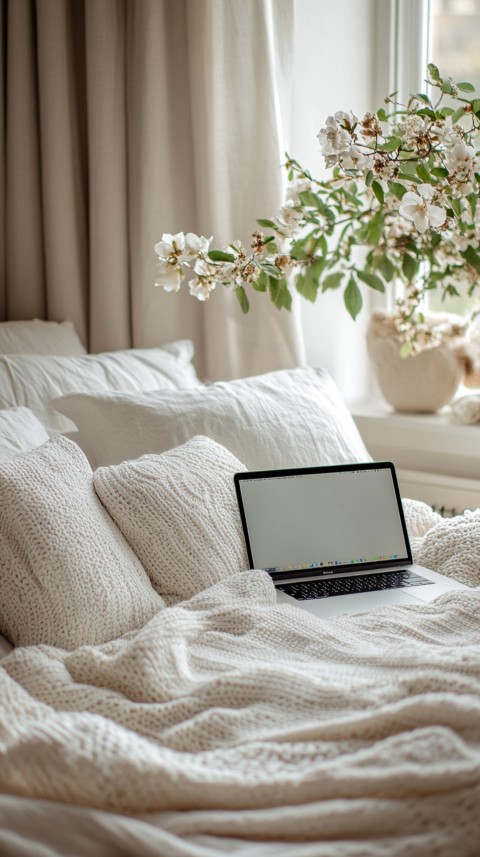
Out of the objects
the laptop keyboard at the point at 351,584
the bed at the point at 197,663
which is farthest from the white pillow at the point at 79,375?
the laptop keyboard at the point at 351,584

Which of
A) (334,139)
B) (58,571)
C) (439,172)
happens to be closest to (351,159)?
(334,139)

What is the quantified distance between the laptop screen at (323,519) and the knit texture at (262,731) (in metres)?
0.28

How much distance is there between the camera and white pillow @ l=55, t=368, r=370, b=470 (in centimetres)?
164

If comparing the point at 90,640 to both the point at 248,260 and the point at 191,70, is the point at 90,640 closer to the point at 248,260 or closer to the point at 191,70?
the point at 248,260

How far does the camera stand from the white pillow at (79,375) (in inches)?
70.0

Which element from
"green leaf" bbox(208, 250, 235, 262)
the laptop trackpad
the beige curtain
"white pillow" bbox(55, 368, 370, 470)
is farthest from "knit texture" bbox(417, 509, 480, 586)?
the beige curtain

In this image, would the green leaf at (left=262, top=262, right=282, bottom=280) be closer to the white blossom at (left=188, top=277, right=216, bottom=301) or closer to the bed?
the white blossom at (left=188, top=277, right=216, bottom=301)

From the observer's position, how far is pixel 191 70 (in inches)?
84.6

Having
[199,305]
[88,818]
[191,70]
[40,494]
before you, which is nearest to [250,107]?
[191,70]

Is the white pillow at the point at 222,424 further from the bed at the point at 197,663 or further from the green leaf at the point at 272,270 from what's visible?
the green leaf at the point at 272,270

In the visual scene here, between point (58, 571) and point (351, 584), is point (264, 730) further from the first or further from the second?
point (351, 584)

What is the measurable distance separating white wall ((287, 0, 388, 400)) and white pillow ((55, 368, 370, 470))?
0.73 m

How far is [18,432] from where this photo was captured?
1509 millimetres

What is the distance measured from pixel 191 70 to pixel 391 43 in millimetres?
592
